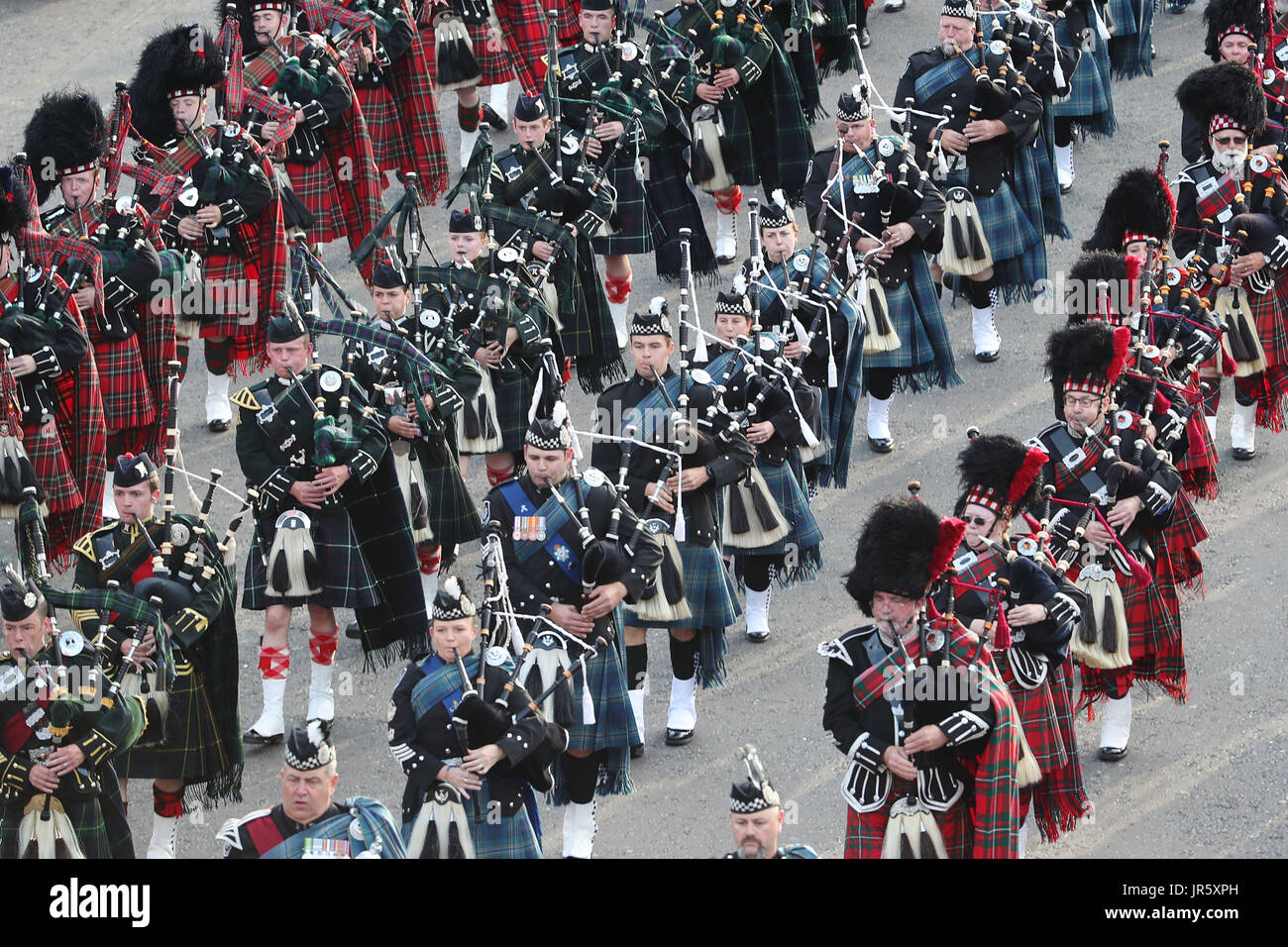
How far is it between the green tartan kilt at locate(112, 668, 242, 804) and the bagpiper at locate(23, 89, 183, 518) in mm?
2226

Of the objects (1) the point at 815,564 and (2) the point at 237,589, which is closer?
(1) the point at 815,564

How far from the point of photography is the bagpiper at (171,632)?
10062 mm

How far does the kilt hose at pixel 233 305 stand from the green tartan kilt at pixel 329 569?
2346 millimetres

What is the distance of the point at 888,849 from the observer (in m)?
8.66

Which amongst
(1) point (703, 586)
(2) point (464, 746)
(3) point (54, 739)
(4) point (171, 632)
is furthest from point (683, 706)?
Result: (3) point (54, 739)

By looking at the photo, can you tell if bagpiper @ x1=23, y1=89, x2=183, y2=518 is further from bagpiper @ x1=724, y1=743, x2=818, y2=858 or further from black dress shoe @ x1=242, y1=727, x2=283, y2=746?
bagpiper @ x1=724, y1=743, x2=818, y2=858

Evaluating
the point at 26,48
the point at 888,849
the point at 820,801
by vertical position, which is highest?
the point at 26,48

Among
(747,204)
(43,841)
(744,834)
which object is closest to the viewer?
(744,834)

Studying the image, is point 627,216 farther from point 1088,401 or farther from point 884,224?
point 1088,401

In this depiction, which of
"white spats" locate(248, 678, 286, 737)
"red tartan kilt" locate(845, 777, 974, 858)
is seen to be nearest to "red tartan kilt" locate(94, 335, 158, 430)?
"white spats" locate(248, 678, 286, 737)

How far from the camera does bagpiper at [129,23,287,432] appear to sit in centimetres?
1269

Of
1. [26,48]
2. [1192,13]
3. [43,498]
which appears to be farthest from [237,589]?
→ [1192,13]
